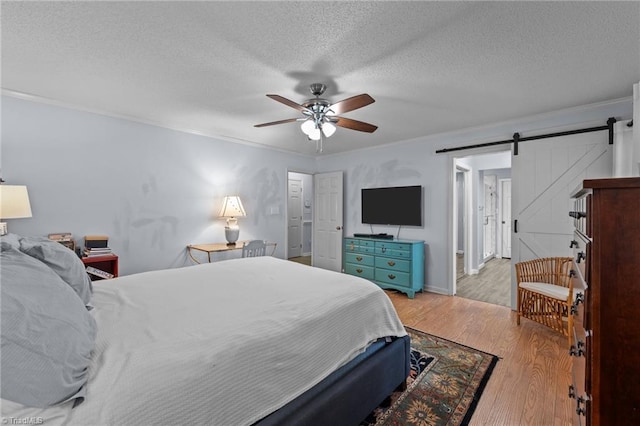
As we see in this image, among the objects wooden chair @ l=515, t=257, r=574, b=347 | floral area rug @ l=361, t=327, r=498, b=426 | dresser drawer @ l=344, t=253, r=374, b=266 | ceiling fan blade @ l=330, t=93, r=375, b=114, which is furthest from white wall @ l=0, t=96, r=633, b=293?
ceiling fan blade @ l=330, t=93, r=375, b=114

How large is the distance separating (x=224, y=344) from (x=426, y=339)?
7.27 ft

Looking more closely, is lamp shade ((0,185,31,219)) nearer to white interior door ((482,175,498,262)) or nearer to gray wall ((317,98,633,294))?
gray wall ((317,98,633,294))

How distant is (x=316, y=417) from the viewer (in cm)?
131

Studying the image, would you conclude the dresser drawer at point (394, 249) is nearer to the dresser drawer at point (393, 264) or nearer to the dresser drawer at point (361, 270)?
the dresser drawer at point (393, 264)

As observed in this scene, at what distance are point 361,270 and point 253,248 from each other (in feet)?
5.94

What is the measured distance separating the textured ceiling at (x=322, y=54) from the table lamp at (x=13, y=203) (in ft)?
3.12

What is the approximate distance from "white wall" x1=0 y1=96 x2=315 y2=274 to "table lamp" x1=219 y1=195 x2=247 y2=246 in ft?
0.76

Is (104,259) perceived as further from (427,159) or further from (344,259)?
(427,159)

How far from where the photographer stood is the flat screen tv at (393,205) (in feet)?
14.3

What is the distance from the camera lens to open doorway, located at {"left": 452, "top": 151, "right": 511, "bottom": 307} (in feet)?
14.3

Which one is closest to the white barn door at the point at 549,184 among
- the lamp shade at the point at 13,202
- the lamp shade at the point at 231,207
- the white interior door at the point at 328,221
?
the white interior door at the point at 328,221

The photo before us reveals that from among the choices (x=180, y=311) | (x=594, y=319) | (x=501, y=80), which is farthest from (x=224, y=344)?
(x=501, y=80)

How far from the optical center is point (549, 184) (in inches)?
128

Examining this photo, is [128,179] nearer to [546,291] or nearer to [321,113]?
[321,113]
